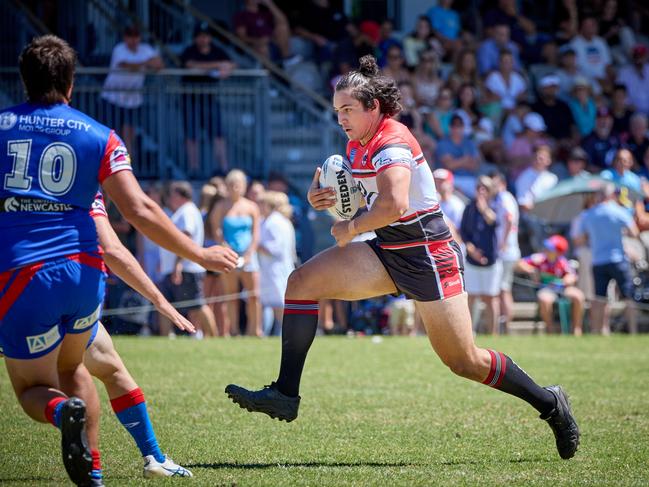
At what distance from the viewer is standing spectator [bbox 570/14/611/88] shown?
813 inches

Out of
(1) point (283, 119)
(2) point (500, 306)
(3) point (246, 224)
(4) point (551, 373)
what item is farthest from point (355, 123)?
(1) point (283, 119)

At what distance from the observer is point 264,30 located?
18.2 meters

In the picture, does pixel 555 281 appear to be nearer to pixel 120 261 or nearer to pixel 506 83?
pixel 506 83

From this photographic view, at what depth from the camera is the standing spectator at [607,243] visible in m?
15.4

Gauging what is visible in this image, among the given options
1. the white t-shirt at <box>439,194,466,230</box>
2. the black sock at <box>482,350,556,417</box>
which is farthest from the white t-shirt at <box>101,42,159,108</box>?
the black sock at <box>482,350,556,417</box>

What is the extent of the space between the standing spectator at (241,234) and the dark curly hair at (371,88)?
27.6 ft

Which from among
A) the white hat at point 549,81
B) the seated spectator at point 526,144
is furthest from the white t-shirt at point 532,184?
the white hat at point 549,81

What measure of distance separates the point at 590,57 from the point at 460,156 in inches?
195

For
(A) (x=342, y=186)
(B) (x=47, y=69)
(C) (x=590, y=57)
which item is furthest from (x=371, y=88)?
(C) (x=590, y=57)

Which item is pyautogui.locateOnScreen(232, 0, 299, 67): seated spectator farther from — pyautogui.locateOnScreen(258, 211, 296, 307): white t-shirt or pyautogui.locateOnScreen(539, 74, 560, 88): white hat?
pyautogui.locateOnScreen(539, 74, 560, 88): white hat

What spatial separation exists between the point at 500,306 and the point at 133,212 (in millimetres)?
11935

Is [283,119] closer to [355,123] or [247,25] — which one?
[247,25]

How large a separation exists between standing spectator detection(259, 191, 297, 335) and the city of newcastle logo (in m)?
10.1

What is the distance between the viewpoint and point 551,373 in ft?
34.4
